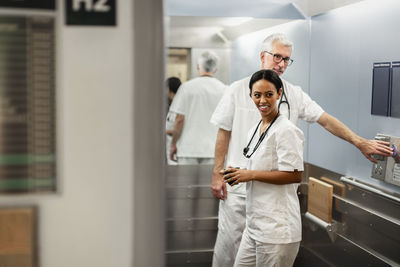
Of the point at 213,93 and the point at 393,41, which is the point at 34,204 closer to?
the point at 393,41

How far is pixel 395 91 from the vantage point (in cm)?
305

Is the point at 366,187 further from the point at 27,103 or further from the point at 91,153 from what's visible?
the point at 27,103

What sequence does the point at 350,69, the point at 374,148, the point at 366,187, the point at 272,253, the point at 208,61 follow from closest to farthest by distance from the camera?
the point at 272,253, the point at 374,148, the point at 366,187, the point at 350,69, the point at 208,61

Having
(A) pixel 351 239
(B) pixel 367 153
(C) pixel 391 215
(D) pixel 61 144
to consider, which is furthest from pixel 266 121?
(D) pixel 61 144

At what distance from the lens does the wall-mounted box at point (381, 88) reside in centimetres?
313

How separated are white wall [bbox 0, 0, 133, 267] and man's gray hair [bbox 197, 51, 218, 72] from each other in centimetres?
275

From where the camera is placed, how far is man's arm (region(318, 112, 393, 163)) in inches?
123

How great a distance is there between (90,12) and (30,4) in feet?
0.46

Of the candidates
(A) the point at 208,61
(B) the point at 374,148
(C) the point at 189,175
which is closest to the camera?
(B) the point at 374,148

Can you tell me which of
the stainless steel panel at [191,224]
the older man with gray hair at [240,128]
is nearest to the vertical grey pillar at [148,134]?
the older man with gray hair at [240,128]

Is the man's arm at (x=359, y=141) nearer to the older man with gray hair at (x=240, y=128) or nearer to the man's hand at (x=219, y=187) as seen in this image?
the older man with gray hair at (x=240, y=128)

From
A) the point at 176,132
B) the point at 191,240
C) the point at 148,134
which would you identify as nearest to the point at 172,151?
the point at 176,132

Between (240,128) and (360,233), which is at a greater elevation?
(240,128)

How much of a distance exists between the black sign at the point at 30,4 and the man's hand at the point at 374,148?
94.0 inches
